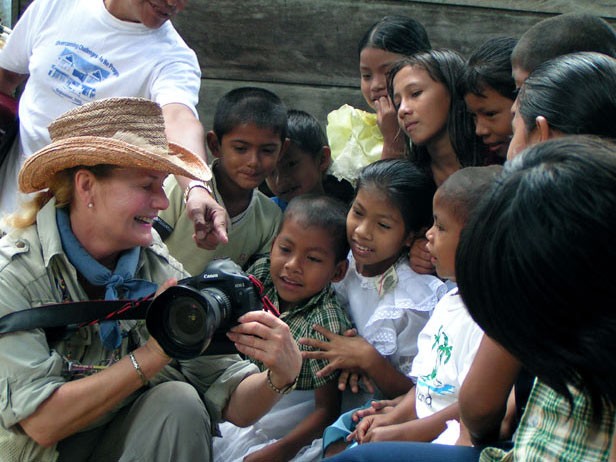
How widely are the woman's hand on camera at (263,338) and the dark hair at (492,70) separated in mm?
1049

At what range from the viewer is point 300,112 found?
361 cm

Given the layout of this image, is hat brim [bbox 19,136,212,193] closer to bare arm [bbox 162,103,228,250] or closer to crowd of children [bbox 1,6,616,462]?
bare arm [bbox 162,103,228,250]

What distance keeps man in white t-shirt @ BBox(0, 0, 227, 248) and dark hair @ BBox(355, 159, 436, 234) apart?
0.67 metres

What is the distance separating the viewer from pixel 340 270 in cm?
291

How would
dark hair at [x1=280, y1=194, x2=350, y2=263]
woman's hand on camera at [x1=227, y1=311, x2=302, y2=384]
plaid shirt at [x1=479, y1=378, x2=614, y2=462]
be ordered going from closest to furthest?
plaid shirt at [x1=479, y1=378, x2=614, y2=462]
woman's hand on camera at [x1=227, y1=311, x2=302, y2=384]
dark hair at [x1=280, y1=194, x2=350, y2=263]

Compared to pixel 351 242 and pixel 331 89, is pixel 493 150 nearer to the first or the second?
pixel 351 242

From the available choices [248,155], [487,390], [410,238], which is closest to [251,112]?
[248,155]

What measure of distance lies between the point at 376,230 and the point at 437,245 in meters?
0.43

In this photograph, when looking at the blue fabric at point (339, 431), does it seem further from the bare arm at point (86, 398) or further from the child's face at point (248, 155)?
the child's face at point (248, 155)

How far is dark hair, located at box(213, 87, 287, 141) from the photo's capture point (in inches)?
127

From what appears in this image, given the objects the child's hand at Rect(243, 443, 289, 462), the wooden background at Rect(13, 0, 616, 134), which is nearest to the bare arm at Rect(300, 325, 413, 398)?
the child's hand at Rect(243, 443, 289, 462)

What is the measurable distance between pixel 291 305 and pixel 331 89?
4.33 ft

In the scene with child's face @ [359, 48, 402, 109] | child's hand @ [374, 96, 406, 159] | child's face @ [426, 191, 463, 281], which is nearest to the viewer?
child's face @ [426, 191, 463, 281]

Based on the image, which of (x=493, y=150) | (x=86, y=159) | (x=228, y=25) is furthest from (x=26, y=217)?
(x=228, y=25)
